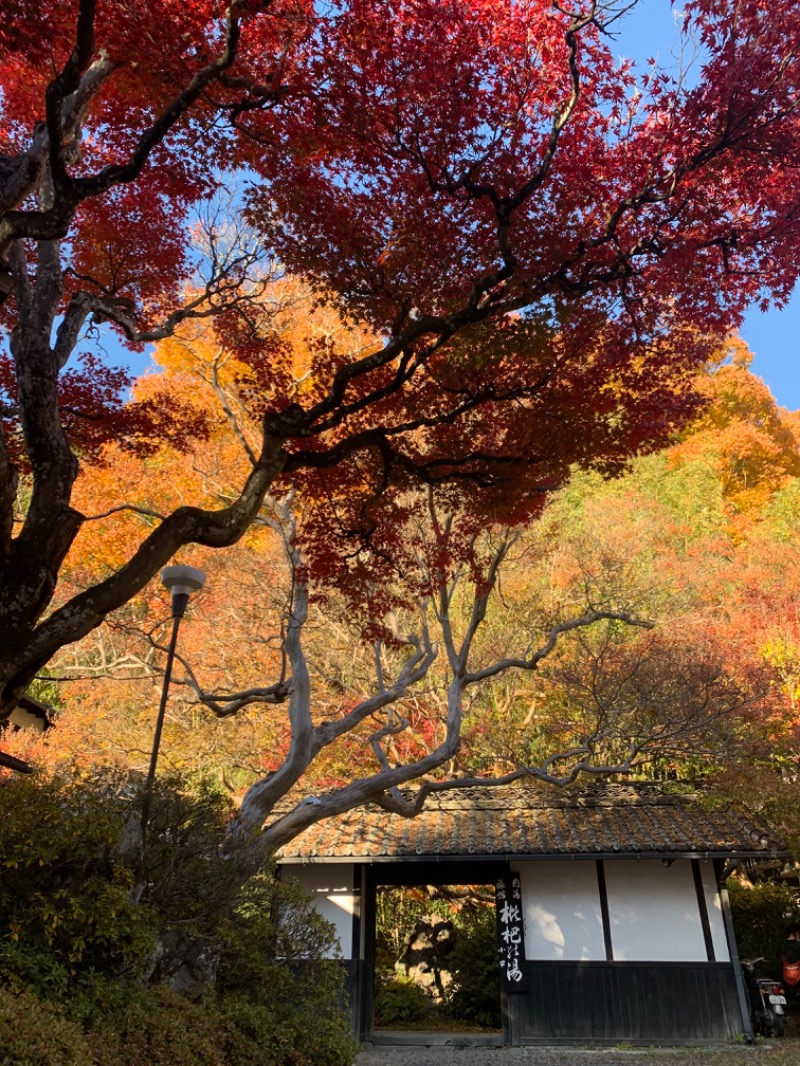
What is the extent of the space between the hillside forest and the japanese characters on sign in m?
2.07

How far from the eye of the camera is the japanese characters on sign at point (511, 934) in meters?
11.1

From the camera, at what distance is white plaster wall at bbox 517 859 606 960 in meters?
11.1

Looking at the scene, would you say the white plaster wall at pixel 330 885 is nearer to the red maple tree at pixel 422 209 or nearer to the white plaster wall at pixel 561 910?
the white plaster wall at pixel 561 910

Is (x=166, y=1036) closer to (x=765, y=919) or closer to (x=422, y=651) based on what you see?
(x=422, y=651)

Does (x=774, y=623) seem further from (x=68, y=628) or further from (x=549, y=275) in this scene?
(x=68, y=628)

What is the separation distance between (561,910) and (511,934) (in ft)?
2.66

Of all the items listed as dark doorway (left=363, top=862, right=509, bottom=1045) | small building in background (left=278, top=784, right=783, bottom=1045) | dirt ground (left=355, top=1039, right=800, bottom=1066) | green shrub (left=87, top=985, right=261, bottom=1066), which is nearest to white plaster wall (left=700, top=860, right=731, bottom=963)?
small building in background (left=278, top=784, right=783, bottom=1045)

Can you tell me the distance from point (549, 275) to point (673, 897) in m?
9.45

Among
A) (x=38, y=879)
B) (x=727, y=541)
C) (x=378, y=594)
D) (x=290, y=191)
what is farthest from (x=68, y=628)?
(x=727, y=541)

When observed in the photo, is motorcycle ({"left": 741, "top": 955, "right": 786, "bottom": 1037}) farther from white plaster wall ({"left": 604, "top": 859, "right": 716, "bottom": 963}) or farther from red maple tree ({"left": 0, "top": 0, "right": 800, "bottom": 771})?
red maple tree ({"left": 0, "top": 0, "right": 800, "bottom": 771})

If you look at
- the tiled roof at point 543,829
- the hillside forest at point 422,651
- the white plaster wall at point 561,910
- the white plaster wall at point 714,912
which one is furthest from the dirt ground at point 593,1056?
the hillside forest at point 422,651

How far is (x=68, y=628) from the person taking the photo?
431 cm

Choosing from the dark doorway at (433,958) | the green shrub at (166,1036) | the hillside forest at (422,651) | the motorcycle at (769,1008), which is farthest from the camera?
the dark doorway at (433,958)

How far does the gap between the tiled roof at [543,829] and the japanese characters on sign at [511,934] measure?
30.9 inches
